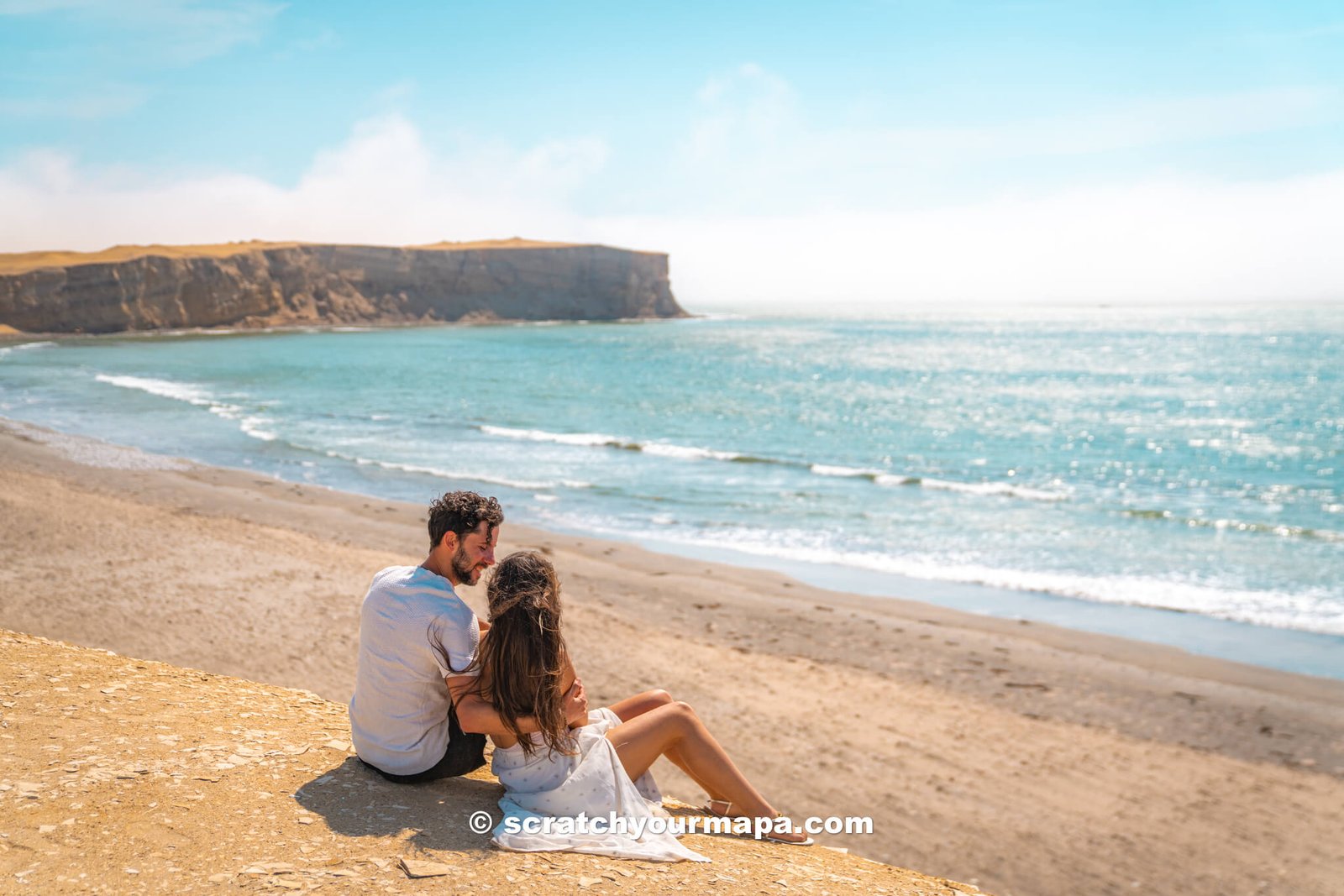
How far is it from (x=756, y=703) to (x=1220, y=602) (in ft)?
25.1

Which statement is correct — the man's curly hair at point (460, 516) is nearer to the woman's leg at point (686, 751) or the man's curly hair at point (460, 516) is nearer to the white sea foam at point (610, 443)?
the woman's leg at point (686, 751)

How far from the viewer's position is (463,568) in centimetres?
408

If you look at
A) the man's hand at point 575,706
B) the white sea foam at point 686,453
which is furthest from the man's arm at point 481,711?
the white sea foam at point 686,453

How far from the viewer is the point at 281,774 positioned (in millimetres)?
4379

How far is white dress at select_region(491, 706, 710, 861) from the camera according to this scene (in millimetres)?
3924

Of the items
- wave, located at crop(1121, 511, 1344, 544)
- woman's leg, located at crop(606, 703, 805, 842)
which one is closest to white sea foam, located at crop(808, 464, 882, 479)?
wave, located at crop(1121, 511, 1344, 544)

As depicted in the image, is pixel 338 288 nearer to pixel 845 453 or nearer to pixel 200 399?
pixel 200 399

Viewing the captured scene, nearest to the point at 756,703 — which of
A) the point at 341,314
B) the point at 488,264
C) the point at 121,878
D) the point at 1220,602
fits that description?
the point at 121,878

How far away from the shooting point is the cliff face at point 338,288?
80000mm

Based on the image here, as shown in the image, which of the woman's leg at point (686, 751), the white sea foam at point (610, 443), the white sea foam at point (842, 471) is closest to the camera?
the woman's leg at point (686, 751)

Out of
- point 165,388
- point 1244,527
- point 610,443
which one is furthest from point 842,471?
point 165,388

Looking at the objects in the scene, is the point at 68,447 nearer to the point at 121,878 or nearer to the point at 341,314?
the point at 121,878

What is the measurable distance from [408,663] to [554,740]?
0.72 m

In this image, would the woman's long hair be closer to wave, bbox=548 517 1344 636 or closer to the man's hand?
the man's hand
